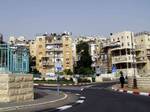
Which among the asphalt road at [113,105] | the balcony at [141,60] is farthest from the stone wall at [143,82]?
the balcony at [141,60]

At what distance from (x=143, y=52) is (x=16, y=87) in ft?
328

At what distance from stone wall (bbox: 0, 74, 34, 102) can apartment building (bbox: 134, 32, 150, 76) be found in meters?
94.9

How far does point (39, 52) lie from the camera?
12775 centimetres

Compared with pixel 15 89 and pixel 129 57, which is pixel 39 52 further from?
pixel 15 89

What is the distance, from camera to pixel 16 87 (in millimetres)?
21703

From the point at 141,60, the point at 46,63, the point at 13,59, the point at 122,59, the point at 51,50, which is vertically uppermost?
the point at 51,50

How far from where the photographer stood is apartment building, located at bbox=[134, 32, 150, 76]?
117287 mm

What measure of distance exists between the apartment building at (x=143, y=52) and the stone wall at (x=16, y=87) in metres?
94.9

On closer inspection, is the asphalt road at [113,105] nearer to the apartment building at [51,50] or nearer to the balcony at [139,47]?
the balcony at [139,47]

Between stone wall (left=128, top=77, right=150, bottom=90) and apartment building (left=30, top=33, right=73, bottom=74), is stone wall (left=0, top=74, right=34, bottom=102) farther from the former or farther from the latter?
apartment building (left=30, top=33, right=73, bottom=74)

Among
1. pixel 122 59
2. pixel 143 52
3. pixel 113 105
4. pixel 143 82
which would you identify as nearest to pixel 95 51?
pixel 143 52

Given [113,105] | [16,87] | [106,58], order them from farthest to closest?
[106,58] → [16,87] → [113,105]

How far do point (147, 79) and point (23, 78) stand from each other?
19829mm

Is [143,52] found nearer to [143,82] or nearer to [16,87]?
[143,82]
